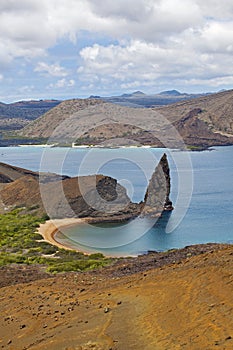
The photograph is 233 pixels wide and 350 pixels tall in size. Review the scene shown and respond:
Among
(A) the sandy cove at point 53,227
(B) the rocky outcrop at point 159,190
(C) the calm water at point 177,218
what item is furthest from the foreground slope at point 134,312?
(B) the rocky outcrop at point 159,190

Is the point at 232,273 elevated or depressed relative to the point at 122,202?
elevated

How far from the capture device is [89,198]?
206ft

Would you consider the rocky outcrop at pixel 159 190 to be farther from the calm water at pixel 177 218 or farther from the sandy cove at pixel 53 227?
the sandy cove at pixel 53 227

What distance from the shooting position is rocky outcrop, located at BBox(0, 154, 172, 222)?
60.5 meters

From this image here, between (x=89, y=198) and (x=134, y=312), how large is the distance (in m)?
48.1

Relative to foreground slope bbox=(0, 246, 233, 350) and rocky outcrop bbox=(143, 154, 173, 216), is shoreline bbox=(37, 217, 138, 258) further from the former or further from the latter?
foreground slope bbox=(0, 246, 233, 350)

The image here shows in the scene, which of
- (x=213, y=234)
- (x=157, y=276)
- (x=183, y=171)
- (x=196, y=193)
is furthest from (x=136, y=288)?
(x=183, y=171)

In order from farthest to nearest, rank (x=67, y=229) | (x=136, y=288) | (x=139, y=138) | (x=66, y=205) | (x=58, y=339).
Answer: (x=139, y=138), (x=66, y=205), (x=67, y=229), (x=136, y=288), (x=58, y=339)

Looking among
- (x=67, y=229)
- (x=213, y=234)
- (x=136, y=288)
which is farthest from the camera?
(x=67, y=229)

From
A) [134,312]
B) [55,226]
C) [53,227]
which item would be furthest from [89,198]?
[134,312]

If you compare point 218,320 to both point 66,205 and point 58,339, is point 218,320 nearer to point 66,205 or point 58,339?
point 58,339

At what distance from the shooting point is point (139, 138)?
7628 inches

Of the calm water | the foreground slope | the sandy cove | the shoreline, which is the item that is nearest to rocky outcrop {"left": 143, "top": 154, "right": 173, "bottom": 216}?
the calm water

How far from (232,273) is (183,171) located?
93.6 metres
